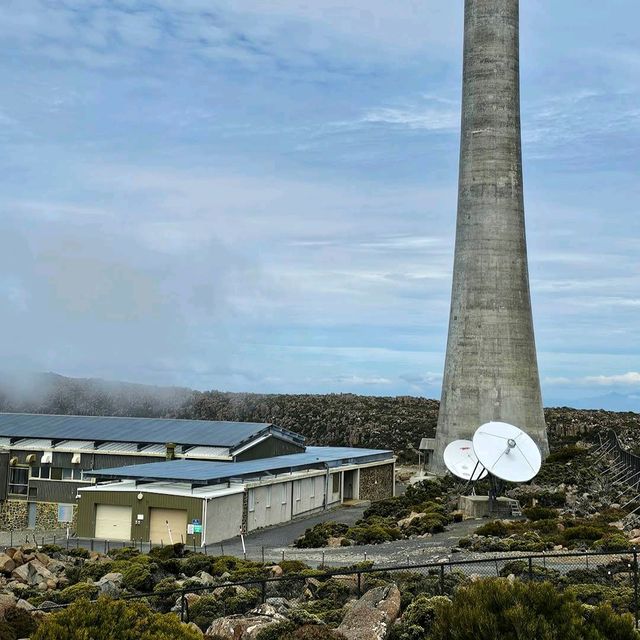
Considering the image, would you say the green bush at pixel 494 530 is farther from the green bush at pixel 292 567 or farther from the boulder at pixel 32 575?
the boulder at pixel 32 575

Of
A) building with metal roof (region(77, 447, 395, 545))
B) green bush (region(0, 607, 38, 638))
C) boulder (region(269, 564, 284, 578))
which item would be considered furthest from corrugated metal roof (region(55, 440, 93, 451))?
green bush (region(0, 607, 38, 638))

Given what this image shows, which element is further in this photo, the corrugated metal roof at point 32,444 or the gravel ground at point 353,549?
the corrugated metal roof at point 32,444

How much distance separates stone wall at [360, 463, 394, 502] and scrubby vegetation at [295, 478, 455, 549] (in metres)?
4.96

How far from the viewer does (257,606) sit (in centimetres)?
1997

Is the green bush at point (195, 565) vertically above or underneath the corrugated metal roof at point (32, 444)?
underneath

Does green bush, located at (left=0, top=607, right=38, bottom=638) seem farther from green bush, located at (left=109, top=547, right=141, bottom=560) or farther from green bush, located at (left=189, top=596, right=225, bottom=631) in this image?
green bush, located at (left=109, top=547, right=141, bottom=560)

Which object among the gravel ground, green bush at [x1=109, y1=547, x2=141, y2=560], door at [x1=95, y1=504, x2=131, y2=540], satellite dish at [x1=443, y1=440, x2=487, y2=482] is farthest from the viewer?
satellite dish at [x1=443, y1=440, x2=487, y2=482]

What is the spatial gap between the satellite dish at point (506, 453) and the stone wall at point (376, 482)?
14365 mm

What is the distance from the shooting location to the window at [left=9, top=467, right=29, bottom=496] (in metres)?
45.3

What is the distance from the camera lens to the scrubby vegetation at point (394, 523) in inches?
1316

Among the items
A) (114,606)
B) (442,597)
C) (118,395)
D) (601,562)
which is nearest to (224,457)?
(601,562)

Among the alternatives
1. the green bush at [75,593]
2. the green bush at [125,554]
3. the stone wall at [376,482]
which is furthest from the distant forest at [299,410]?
the green bush at [75,593]

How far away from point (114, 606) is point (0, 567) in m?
14.4

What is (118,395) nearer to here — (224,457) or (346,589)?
(224,457)
